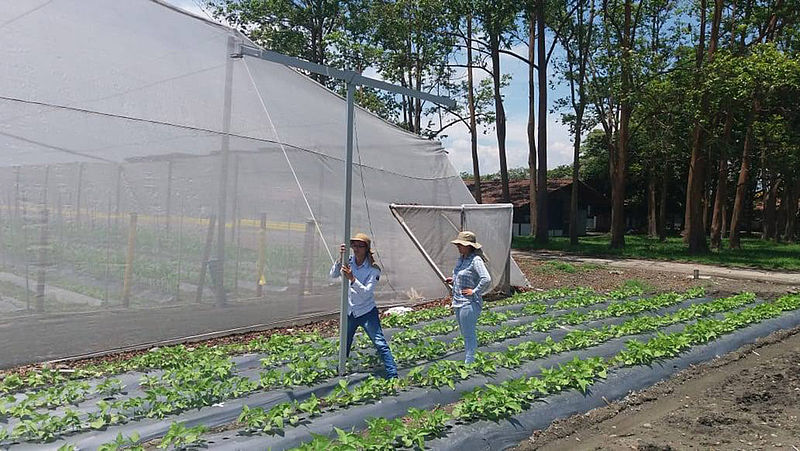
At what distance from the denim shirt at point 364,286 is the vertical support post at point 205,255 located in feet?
10.4

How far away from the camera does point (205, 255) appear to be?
894 cm

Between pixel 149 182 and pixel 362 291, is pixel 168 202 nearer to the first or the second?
pixel 149 182

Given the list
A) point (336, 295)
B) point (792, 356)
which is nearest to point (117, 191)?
point (336, 295)

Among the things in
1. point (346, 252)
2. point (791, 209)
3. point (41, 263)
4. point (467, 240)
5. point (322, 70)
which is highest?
point (791, 209)

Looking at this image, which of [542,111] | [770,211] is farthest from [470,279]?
[770,211]

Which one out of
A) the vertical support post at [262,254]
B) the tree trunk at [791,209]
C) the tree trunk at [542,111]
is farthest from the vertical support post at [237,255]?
the tree trunk at [791,209]

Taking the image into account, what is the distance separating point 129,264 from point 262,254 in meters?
2.08

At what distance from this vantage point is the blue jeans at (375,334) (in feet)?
20.7

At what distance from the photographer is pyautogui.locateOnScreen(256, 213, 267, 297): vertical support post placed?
31.4ft

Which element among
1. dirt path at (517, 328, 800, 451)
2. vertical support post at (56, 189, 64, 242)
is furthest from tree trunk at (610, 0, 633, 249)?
vertical support post at (56, 189, 64, 242)

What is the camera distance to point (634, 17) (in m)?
30.0

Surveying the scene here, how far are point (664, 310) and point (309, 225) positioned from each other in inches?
272

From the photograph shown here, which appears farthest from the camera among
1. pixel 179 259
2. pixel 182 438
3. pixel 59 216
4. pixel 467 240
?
pixel 179 259

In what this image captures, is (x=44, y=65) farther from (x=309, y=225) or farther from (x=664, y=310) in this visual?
(x=664, y=310)
